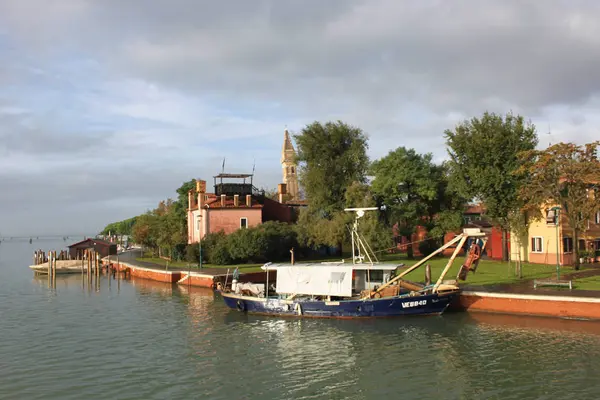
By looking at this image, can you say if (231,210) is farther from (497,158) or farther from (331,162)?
(497,158)

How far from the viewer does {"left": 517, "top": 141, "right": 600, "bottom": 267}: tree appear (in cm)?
3825

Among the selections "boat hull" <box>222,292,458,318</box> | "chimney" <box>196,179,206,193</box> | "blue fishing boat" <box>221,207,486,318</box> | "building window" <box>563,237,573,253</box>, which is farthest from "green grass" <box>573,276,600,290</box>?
"chimney" <box>196,179,206,193</box>

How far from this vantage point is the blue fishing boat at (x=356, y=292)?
102 ft

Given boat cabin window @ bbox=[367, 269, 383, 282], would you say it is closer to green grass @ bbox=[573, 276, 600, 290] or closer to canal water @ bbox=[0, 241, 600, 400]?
canal water @ bbox=[0, 241, 600, 400]

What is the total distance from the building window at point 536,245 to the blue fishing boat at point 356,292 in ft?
52.5

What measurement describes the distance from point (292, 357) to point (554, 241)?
31.4 meters

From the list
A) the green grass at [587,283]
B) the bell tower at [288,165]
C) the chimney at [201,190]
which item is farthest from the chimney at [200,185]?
the bell tower at [288,165]

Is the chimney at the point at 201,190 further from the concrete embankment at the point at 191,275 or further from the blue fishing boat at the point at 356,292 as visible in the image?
the blue fishing boat at the point at 356,292

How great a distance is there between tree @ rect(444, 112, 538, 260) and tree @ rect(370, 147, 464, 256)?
9.30 meters

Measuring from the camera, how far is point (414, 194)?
58.3 meters

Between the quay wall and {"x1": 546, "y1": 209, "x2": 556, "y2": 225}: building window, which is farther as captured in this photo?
{"x1": 546, "y1": 209, "x2": 556, "y2": 225}: building window

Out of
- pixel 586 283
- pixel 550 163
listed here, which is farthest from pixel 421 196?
pixel 586 283

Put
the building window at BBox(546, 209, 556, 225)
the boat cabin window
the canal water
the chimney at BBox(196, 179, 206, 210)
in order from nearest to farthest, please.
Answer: the canal water
the boat cabin window
the building window at BBox(546, 209, 556, 225)
the chimney at BBox(196, 179, 206, 210)

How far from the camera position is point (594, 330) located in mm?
26266
